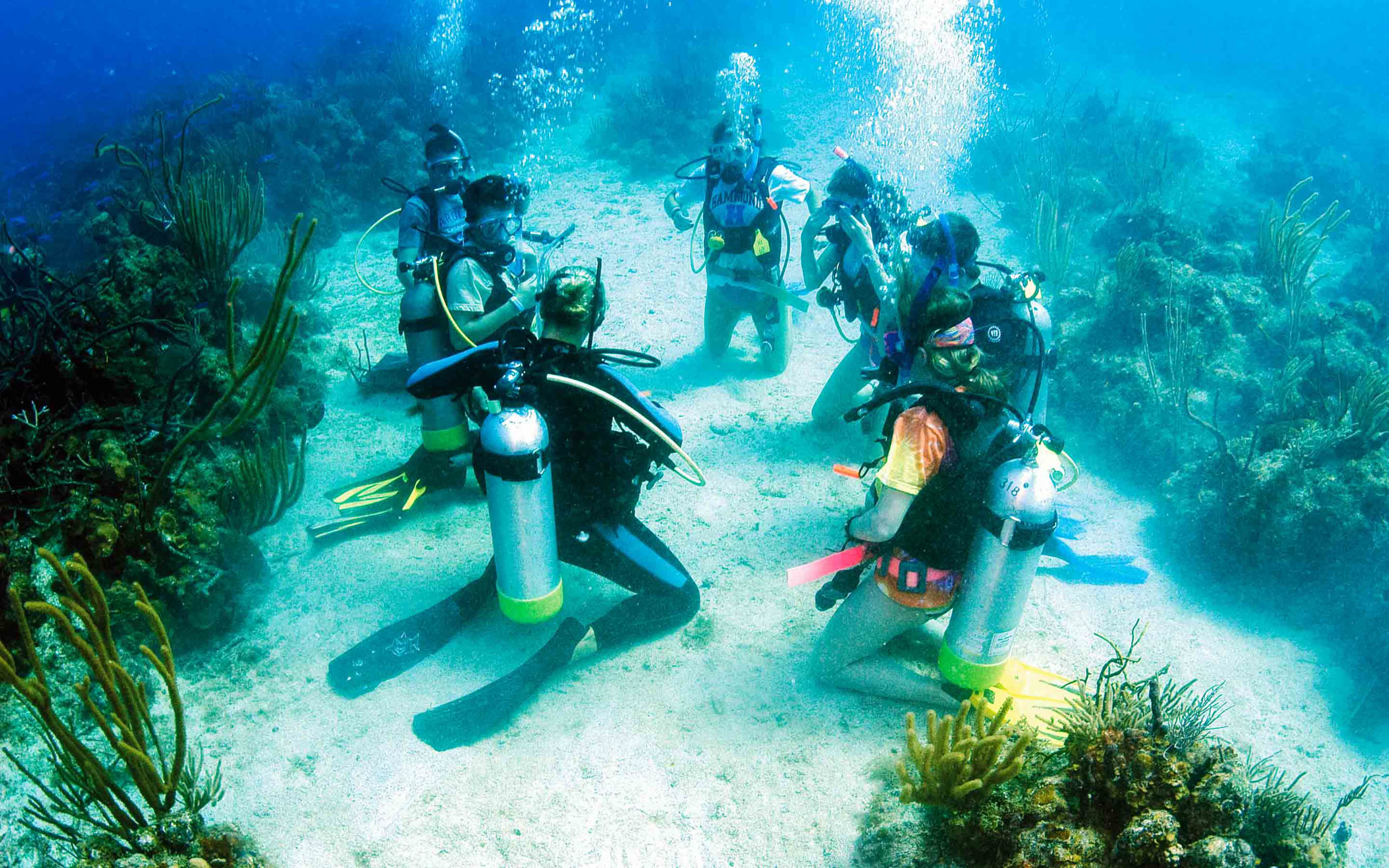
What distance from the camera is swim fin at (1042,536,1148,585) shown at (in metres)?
4.89

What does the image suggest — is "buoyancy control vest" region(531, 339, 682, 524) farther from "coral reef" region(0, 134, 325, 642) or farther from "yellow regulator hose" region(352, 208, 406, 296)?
"yellow regulator hose" region(352, 208, 406, 296)

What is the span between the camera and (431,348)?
4922 millimetres

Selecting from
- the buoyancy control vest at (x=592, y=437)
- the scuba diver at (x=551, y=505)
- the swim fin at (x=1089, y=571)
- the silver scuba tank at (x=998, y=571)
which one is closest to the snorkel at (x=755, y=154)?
the scuba diver at (x=551, y=505)

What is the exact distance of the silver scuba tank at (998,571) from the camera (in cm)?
288

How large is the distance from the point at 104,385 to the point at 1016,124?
17938 mm

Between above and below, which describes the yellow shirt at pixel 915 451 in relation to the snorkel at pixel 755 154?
below

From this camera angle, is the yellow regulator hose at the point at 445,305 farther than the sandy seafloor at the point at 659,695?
Yes

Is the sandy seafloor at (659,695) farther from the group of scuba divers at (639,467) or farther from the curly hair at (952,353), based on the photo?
the curly hair at (952,353)

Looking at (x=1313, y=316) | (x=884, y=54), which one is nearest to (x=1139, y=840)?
(x=1313, y=316)

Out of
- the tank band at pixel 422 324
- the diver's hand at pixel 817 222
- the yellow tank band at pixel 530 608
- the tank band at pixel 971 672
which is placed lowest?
the yellow tank band at pixel 530 608

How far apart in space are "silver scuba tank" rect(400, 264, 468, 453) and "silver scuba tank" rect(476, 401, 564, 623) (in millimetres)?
1639

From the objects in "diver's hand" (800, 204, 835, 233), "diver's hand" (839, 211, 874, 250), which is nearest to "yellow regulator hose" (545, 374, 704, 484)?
"diver's hand" (839, 211, 874, 250)

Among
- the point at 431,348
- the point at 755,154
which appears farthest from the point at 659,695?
the point at 755,154

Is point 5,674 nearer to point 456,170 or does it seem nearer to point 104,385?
point 104,385
